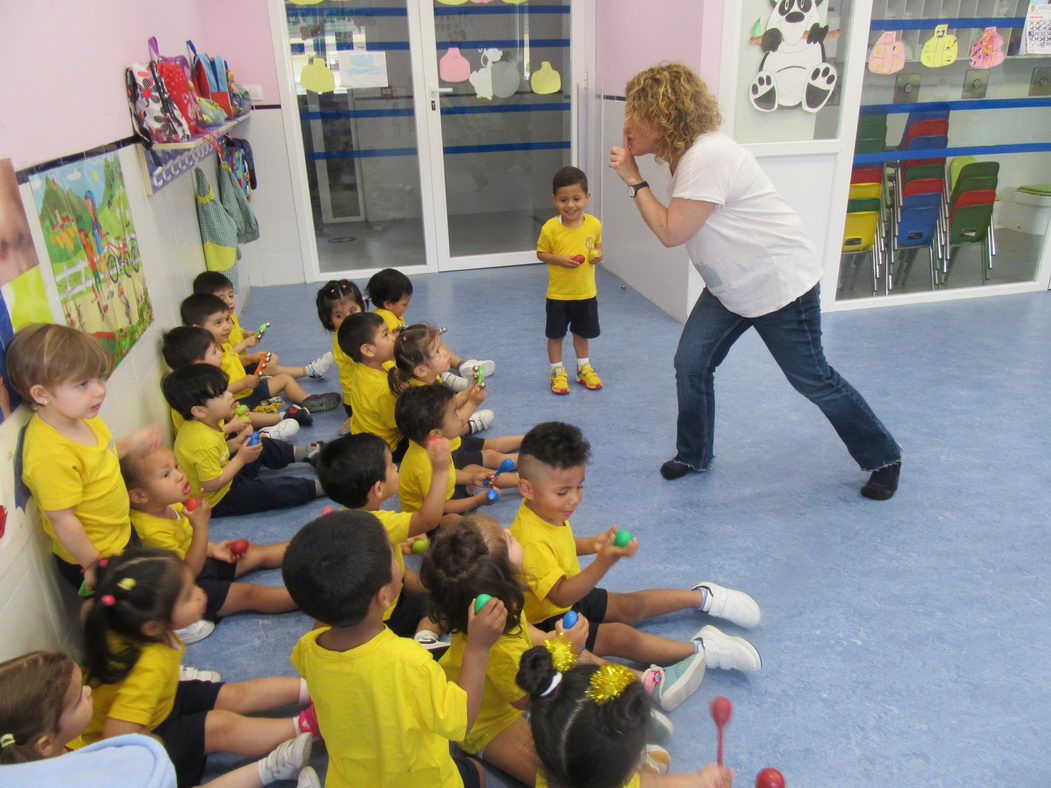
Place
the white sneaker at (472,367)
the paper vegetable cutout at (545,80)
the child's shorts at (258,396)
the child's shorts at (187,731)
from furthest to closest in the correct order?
the paper vegetable cutout at (545,80), the white sneaker at (472,367), the child's shorts at (258,396), the child's shorts at (187,731)

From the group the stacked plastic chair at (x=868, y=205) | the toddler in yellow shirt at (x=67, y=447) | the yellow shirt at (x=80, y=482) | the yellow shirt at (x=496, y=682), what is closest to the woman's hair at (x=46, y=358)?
the toddler in yellow shirt at (x=67, y=447)

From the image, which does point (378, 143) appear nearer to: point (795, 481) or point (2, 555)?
point (795, 481)

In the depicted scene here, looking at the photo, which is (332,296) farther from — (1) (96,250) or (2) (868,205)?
(2) (868,205)

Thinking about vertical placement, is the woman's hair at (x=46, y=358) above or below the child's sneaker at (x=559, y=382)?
above

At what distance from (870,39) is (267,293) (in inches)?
155

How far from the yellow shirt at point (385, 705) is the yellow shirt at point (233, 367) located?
1.93m

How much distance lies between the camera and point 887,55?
4055 mm

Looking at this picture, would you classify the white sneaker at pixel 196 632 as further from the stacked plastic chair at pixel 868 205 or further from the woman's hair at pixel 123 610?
the stacked plastic chair at pixel 868 205

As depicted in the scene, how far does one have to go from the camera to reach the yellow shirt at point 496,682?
1.44 m

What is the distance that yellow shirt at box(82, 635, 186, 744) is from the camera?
144 centimetres

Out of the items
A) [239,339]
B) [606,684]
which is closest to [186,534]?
[606,684]

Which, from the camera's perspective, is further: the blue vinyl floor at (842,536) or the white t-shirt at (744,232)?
the white t-shirt at (744,232)

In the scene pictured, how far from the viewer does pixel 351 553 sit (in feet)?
4.02

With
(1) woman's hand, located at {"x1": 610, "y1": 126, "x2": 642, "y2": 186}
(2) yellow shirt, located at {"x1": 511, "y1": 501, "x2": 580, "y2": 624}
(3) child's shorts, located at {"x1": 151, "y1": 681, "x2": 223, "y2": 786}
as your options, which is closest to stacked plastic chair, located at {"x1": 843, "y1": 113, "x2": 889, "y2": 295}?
(1) woman's hand, located at {"x1": 610, "y1": 126, "x2": 642, "y2": 186}
